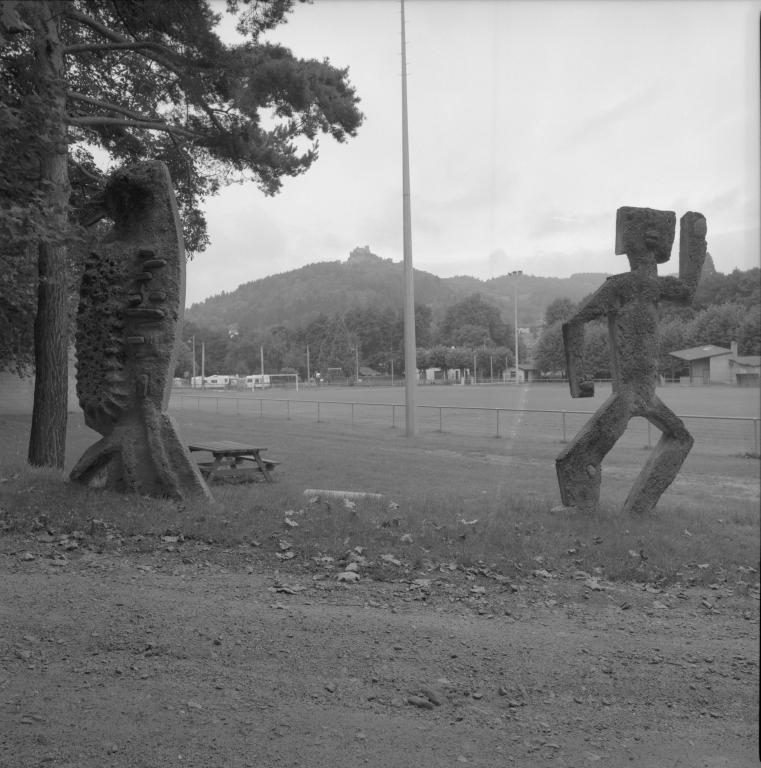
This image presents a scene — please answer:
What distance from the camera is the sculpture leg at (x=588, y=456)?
7242 mm

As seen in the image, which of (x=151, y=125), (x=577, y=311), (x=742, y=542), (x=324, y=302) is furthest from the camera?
(x=324, y=302)

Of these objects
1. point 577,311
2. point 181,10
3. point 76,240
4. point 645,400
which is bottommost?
point 645,400

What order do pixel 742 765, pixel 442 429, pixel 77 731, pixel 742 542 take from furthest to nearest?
pixel 442 429
pixel 742 542
pixel 77 731
pixel 742 765

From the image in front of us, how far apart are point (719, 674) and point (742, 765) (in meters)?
1.18

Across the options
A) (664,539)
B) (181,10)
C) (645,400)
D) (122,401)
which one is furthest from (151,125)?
(664,539)

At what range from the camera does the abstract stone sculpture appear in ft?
24.8

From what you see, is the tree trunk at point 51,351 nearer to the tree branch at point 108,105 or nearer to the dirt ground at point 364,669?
the tree branch at point 108,105

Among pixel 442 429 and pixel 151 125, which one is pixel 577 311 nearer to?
pixel 151 125

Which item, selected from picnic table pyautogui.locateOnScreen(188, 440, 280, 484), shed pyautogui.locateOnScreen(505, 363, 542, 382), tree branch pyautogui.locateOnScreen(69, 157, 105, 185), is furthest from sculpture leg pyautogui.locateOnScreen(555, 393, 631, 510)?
tree branch pyautogui.locateOnScreen(69, 157, 105, 185)

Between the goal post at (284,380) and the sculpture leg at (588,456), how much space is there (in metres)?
26.6

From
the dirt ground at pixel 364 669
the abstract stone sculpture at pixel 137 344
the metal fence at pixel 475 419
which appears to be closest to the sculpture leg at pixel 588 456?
the metal fence at pixel 475 419

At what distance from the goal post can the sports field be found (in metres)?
0.55

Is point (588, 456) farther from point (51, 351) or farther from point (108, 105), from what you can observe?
point (108, 105)

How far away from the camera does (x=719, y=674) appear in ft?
12.1
